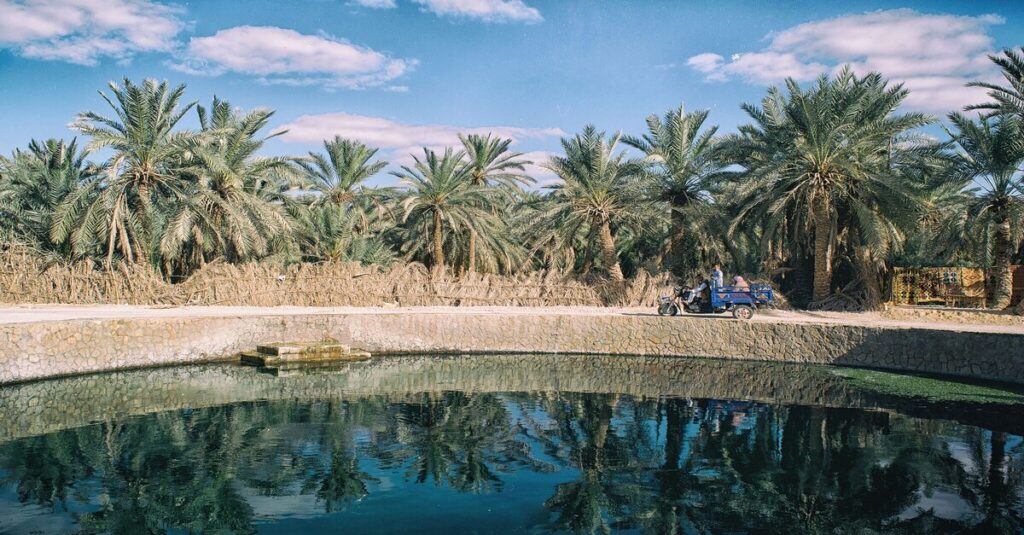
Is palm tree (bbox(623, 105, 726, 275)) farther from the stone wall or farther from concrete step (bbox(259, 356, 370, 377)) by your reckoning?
concrete step (bbox(259, 356, 370, 377))

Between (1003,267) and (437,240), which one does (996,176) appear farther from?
(437,240)

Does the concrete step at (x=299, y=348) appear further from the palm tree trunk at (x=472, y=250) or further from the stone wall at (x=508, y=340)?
the palm tree trunk at (x=472, y=250)

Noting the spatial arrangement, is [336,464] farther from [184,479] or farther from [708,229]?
[708,229]

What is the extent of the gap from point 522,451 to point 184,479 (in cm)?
419

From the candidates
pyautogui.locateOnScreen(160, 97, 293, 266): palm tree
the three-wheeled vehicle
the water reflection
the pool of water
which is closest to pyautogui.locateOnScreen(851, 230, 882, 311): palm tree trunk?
the three-wheeled vehicle

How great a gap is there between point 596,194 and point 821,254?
679 centimetres

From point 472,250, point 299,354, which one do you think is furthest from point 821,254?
point 299,354

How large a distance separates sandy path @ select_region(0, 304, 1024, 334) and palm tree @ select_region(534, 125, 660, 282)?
2.67 meters

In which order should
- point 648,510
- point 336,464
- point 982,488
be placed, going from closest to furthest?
1. point 648,510
2. point 982,488
3. point 336,464

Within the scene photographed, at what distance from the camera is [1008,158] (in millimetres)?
17906

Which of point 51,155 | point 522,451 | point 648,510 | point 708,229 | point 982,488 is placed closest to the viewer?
point 648,510

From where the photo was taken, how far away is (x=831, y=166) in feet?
62.1

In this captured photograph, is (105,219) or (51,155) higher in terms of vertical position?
(51,155)

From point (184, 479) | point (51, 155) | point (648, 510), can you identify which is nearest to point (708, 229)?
point (648, 510)
